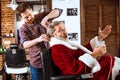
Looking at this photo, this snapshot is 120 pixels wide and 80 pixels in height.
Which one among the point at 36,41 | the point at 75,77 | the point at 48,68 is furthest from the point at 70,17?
the point at 75,77

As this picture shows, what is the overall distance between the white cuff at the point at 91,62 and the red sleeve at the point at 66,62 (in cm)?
4

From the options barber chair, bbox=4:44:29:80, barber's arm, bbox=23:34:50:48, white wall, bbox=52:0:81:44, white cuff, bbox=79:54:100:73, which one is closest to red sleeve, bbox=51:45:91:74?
white cuff, bbox=79:54:100:73

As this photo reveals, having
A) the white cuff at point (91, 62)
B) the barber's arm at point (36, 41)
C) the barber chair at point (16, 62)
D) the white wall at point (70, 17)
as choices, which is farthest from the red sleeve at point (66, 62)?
the white wall at point (70, 17)

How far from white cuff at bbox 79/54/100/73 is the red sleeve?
37mm

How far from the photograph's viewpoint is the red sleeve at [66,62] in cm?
242

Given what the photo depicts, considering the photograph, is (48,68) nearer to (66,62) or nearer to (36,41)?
(66,62)

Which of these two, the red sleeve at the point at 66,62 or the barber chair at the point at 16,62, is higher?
the red sleeve at the point at 66,62

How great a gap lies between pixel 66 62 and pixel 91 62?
0.77 ft

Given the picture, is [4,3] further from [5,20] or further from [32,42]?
[32,42]

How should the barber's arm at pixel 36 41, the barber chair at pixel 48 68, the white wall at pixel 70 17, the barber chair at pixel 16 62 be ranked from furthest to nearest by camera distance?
1. the white wall at pixel 70 17
2. the barber chair at pixel 16 62
3. the barber's arm at pixel 36 41
4. the barber chair at pixel 48 68

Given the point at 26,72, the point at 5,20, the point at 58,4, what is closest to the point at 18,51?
the point at 26,72

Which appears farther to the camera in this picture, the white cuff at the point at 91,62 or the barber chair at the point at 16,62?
the barber chair at the point at 16,62

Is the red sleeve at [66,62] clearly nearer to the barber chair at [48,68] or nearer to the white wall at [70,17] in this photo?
the barber chair at [48,68]

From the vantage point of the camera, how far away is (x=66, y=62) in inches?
96.1
